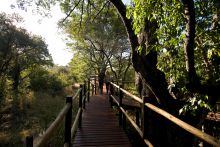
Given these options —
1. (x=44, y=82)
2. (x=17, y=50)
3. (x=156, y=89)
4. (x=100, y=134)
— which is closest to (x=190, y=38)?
(x=156, y=89)

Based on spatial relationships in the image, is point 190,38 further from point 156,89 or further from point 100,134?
point 100,134

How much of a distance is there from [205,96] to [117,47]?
14.5m

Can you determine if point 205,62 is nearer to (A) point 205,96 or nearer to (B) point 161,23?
(A) point 205,96

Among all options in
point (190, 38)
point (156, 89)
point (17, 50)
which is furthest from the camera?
point (17, 50)

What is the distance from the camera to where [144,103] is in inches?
126

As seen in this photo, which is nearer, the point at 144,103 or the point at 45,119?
the point at 144,103

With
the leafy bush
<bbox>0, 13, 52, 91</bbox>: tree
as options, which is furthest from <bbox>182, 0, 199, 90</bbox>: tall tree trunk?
the leafy bush

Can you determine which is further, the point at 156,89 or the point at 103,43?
the point at 103,43

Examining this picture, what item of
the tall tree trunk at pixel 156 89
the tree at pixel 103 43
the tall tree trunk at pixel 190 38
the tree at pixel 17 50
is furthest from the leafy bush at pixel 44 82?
the tall tree trunk at pixel 190 38

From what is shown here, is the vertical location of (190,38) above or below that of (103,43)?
→ below

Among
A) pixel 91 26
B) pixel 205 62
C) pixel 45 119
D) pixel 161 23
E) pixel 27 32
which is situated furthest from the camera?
pixel 27 32

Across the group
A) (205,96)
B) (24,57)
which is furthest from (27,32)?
(205,96)

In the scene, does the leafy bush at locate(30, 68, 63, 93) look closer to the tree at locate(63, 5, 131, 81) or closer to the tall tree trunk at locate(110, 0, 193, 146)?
the tree at locate(63, 5, 131, 81)

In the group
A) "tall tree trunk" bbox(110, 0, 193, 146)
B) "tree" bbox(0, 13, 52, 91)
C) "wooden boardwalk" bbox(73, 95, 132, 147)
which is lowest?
"wooden boardwalk" bbox(73, 95, 132, 147)
